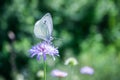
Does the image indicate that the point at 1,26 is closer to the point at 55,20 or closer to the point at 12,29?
the point at 12,29

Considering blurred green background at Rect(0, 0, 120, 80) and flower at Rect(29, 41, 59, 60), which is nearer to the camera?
flower at Rect(29, 41, 59, 60)

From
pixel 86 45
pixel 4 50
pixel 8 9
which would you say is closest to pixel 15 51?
pixel 4 50

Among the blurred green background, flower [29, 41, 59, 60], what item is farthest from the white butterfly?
the blurred green background

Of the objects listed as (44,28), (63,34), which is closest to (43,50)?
(44,28)

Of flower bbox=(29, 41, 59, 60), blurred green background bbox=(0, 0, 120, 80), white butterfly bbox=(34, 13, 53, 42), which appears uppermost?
blurred green background bbox=(0, 0, 120, 80)

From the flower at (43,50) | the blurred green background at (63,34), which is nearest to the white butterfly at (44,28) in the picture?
the flower at (43,50)

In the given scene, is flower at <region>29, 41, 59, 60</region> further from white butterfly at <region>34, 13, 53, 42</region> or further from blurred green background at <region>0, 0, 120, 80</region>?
blurred green background at <region>0, 0, 120, 80</region>

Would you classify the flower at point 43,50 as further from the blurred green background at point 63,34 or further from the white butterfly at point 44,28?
the blurred green background at point 63,34

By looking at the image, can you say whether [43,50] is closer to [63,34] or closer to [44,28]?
[44,28]
